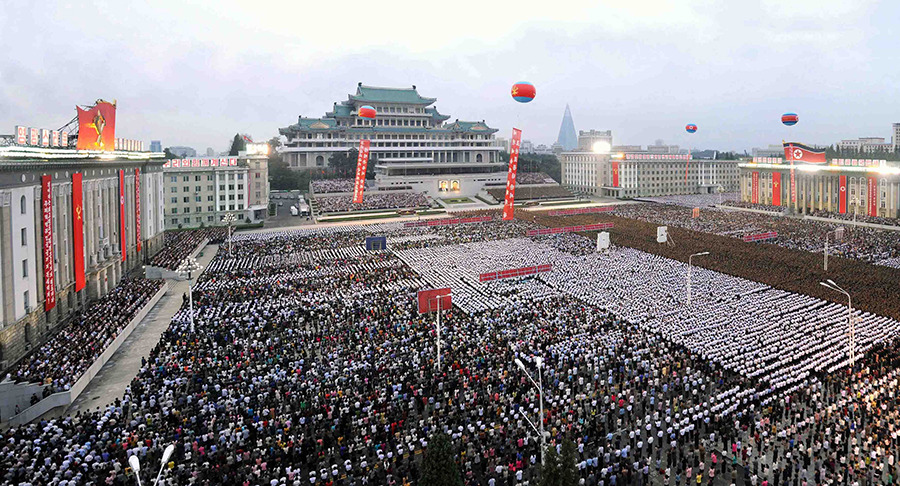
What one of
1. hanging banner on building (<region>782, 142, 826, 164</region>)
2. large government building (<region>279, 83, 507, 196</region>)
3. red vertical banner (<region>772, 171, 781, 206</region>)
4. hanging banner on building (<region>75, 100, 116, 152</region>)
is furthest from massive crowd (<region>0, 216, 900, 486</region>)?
large government building (<region>279, 83, 507, 196</region>)

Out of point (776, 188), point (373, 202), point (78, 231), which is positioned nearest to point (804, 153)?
point (776, 188)

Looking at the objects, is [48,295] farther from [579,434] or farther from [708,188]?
[708,188]

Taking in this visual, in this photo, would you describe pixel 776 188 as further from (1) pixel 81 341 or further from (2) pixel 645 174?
(1) pixel 81 341

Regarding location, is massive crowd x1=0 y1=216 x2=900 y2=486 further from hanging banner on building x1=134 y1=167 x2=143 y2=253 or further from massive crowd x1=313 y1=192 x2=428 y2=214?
massive crowd x1=313 y1=192 x2=428 y2=214

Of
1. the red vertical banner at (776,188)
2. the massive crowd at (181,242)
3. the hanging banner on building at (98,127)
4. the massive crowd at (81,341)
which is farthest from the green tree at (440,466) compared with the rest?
the red vertical banner at (776,188)

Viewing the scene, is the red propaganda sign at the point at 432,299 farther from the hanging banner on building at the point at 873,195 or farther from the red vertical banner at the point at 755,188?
the red vertical banner at the point at 755,188

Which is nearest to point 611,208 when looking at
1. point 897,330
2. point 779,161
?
point 779,161
